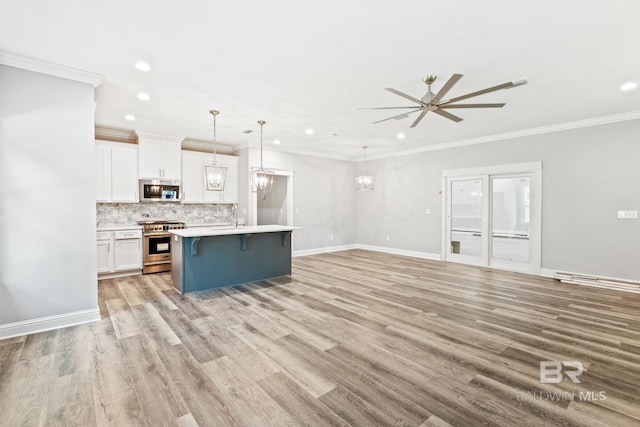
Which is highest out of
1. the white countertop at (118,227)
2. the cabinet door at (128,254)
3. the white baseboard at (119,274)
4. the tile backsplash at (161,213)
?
the tile backsplash at (161,213)

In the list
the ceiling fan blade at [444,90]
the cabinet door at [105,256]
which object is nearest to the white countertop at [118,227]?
the cabinet door at [105,256]

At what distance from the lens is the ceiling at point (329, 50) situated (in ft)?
7.47

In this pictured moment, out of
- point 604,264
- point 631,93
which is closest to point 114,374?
point 631,93

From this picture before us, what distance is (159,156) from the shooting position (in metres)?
6.07

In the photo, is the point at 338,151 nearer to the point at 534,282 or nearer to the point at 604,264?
the point at 534,282

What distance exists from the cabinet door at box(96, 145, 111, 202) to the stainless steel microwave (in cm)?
57

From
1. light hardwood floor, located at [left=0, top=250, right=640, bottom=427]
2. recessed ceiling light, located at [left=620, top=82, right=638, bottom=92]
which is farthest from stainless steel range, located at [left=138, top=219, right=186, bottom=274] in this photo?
recessed ceiling light, located at [left=620, top=82, right=638, bottom=92]

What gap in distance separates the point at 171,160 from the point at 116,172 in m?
1.02

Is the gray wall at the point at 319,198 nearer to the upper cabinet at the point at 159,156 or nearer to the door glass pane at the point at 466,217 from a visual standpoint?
the upper cabinet at the point at 159,156

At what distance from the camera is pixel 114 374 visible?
2.33 meters

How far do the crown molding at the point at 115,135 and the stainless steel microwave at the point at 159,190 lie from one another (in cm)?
92

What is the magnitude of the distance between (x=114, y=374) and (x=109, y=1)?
288 cm

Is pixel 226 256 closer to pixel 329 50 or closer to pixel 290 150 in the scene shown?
pixel 329 50

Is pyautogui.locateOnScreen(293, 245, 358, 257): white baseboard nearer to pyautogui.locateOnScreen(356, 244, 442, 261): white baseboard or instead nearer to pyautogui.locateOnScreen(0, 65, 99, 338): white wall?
pyautogui.locateOnScreen(356, 244, 442, 261): white baseboard
